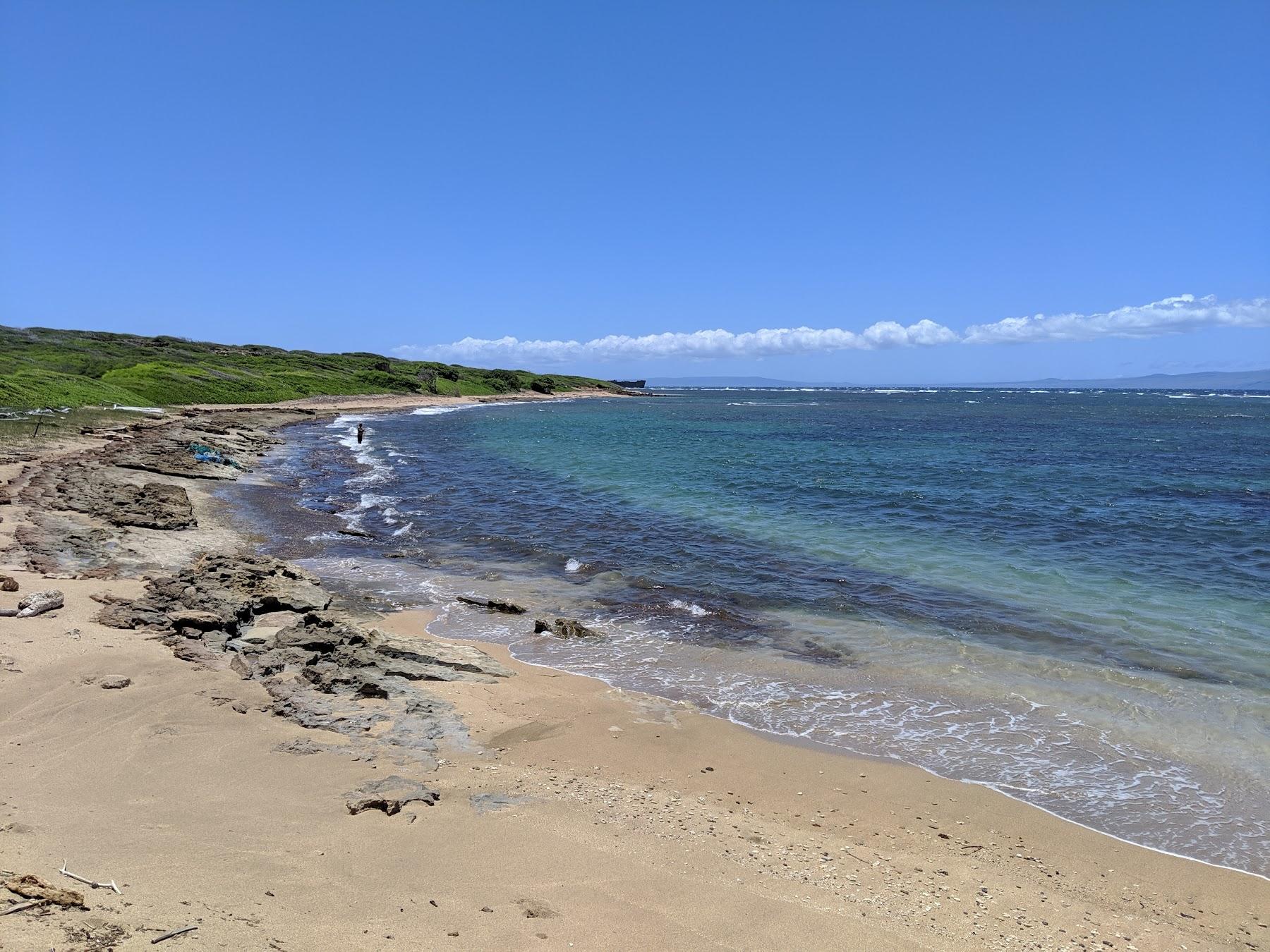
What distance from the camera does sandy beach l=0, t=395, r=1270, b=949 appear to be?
5180 mm

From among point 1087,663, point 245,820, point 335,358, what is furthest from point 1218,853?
point 335,358

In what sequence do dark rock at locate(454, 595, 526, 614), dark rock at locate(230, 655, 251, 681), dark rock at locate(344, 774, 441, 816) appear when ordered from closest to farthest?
dark rock at locate(344, 774, 441, 816)
dark rock at locate(230, 655, 251, 681)
dark rock at locate(454, 595, 526, 614)

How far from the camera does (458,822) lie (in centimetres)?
670

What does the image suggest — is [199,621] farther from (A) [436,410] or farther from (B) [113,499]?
(A) [436,410]

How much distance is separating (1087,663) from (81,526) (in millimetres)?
20411

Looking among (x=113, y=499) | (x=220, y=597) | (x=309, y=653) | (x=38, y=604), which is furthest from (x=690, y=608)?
(x=113, y=499)

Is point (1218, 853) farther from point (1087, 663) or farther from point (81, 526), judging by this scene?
point (81, 526)

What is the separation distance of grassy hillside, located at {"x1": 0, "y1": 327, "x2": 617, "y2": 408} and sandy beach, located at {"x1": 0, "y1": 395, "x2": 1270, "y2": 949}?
1874 inches

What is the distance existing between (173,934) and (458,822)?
8.63ft

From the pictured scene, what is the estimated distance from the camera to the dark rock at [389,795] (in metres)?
6.75

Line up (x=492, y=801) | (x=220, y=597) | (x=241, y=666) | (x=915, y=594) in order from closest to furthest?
1. (x=492, y=801)
2. (x=241, y=666)
3. (x=220, y=597)
4. (x=915, y=594)

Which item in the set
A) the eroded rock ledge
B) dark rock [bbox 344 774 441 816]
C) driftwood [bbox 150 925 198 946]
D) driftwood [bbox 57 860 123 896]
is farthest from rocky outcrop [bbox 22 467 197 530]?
driftwood [bbox 150 925 198 946]

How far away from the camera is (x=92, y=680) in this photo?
8.77 m

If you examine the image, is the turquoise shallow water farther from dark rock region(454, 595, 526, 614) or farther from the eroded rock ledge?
the eroded rock ledge
